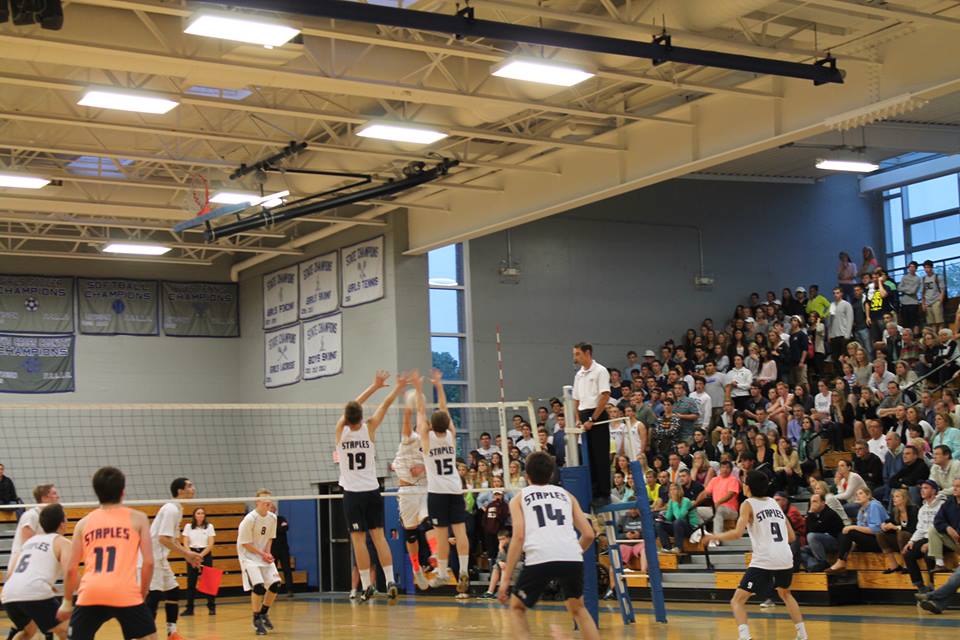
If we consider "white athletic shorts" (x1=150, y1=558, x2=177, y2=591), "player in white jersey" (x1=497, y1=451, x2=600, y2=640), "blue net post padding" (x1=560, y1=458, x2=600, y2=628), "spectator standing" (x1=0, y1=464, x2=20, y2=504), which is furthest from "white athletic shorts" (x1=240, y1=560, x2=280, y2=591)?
"spectator standing" (x1=0, y1=464, x2=20, y2=504)

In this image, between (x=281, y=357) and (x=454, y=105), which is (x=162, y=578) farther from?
(x=281, y=357)

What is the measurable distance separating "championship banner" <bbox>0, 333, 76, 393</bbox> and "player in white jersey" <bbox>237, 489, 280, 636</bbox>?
1656 centimetres

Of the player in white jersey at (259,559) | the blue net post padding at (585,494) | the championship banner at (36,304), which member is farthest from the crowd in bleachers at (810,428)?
the championship banner at (36,304)

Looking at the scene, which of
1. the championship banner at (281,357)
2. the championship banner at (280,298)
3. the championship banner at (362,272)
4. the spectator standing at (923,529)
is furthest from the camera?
the championship banner at (280,298)

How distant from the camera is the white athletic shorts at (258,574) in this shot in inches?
629

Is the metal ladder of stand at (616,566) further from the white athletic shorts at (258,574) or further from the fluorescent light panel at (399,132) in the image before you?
the fluorescent light panel at (399,132)

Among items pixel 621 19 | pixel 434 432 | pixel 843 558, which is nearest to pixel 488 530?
pixel 843 558

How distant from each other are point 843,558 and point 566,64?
8.47 meters

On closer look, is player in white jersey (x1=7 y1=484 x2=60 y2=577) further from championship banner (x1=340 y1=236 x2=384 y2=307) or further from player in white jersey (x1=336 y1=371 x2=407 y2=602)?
championship banner (x1=340 y1=236 x2=384 y2=307)

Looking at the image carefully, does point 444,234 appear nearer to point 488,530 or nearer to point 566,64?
point 488,530

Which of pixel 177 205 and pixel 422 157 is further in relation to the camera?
pixel 177 205

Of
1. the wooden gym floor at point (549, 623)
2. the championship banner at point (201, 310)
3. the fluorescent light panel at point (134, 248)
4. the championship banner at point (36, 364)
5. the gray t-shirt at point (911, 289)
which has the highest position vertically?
the fluorescent light panel at point (134, 248)

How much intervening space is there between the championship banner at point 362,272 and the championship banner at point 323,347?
2.49ft

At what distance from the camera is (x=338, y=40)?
18.7 meters
